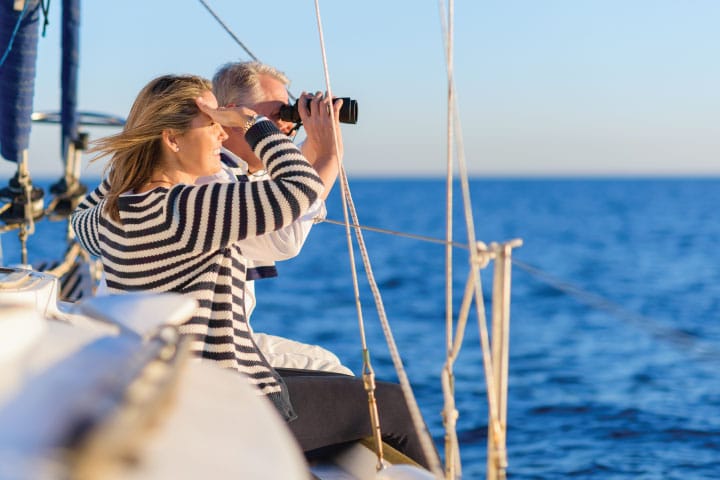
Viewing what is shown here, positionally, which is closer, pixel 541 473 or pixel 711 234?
pixel 541 473

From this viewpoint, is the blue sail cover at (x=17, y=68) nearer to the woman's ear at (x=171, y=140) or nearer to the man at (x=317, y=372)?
the man at (x=317, y=372)

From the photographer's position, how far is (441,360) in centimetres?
819

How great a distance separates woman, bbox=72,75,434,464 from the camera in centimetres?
142

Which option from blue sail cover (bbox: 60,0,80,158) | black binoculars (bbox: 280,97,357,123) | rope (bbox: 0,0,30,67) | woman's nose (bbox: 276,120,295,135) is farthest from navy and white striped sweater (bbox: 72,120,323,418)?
blue sail cover (bbox: 60,0,80,158)

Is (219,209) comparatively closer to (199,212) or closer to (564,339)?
(199,212)

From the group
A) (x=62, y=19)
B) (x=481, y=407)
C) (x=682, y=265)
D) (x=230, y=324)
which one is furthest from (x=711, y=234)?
(x=230, y=324)

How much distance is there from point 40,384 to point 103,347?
0.08m

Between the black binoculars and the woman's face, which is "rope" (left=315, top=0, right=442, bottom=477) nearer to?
the black binoculars

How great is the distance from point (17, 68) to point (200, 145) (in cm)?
163

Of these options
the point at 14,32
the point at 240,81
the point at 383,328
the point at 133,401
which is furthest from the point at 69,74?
the point at 133,401

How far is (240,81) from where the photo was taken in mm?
1910

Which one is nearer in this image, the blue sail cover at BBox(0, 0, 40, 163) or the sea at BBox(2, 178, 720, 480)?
the blue sail cover at BBox(0, 0, 40, 163)

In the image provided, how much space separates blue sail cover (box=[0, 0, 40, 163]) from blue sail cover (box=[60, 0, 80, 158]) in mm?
804

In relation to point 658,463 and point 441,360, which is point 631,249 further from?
point 658,463
